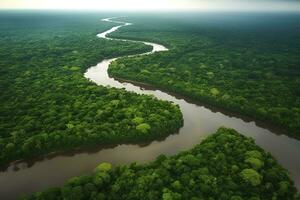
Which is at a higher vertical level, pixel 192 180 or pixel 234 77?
pixel 192 180

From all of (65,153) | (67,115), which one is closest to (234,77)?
(67,115)

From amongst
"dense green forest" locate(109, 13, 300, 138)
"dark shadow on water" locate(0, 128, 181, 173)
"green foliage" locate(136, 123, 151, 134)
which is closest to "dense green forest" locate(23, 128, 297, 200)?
"dark shadow on water" locate(0, 128, 181, 173)

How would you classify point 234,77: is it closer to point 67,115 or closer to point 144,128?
point 144,128

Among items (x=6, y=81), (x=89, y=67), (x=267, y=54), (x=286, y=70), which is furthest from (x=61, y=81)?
(x=267, y=54)

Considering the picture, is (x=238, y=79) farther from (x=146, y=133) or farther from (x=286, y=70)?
(x=146, y=133)

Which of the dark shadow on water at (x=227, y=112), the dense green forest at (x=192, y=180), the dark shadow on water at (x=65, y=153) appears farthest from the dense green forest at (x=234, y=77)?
the dark shadow on water at (x=65, y=153)

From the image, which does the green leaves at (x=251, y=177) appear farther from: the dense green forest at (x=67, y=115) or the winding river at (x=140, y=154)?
the dense green forest at (x=67, y=115)

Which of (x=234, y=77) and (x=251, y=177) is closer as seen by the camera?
(x=251, y=177)

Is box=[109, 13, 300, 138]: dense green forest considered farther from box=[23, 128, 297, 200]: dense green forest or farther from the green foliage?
the green foliage
